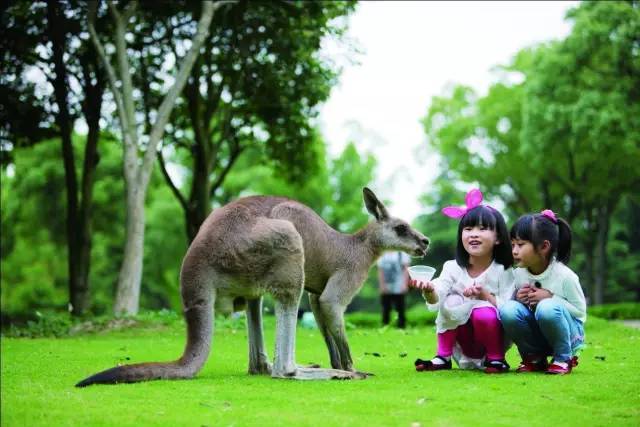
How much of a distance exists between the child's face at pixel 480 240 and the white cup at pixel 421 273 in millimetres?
504

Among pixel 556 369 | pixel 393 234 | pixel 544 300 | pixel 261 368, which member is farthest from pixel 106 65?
pixel 556 369

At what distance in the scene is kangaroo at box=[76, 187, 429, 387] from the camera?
5.95m

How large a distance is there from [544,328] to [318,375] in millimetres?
1788

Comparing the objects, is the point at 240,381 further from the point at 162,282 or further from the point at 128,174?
the point at 162,282

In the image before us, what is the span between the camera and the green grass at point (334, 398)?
4.36m

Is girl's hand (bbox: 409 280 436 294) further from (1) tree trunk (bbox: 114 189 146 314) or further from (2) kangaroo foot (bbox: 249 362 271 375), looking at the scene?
(1) tree trunk (bbox: 114 189 146 314)

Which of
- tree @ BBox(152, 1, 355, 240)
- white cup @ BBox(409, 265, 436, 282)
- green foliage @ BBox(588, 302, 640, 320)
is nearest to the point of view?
white cup @ BBox(409, 265, 436, 282)

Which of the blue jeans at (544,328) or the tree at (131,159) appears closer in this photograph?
the blue jeans at (544,328)

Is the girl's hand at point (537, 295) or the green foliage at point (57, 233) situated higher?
the green foliage at point (57, 233)

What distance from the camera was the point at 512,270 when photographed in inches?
262

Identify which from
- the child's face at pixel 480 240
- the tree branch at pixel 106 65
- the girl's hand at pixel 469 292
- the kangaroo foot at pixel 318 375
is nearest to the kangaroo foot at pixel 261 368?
the kangaroo foot at pixel 318 375

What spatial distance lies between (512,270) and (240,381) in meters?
2.43

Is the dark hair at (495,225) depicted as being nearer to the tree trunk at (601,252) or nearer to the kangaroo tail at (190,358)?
the kangaroo tail at (190,358)

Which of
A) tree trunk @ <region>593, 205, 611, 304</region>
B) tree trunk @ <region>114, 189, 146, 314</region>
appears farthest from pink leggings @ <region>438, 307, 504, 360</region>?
tree trunk @ <region>593, 205, 611, 304</region>
